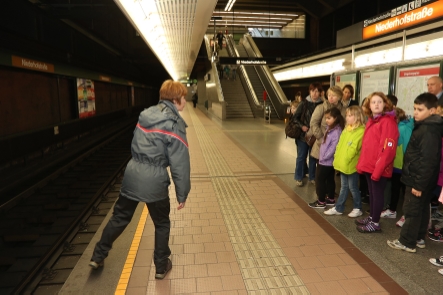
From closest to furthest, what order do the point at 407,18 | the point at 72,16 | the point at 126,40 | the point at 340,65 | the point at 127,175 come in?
1. the point at 127,175
2. the point at 407,18
3. the point at 72,16
4. the point at 340,65
5. the point at 126,40

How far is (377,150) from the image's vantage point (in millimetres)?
3596

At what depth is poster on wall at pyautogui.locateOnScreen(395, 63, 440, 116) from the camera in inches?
179

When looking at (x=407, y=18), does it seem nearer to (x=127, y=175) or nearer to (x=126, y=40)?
(x=127, y=175)

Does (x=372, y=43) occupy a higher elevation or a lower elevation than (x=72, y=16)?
lower

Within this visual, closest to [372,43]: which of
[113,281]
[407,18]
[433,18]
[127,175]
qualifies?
[407,18]

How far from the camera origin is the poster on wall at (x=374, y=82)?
17.8 feet

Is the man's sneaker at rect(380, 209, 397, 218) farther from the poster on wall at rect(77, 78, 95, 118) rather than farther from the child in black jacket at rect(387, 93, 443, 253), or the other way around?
the poster on wall at rect(77, 78, 95, 118)

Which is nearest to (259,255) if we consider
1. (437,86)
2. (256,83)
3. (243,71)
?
(437,86)

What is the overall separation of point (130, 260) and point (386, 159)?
2.85 metres

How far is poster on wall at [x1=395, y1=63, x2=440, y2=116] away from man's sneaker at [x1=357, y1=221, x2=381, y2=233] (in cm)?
223

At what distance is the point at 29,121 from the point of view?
888 cm

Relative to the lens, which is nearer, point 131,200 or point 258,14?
point 131,200

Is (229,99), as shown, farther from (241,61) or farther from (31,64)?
(31,64)

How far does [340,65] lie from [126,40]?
17759mm
